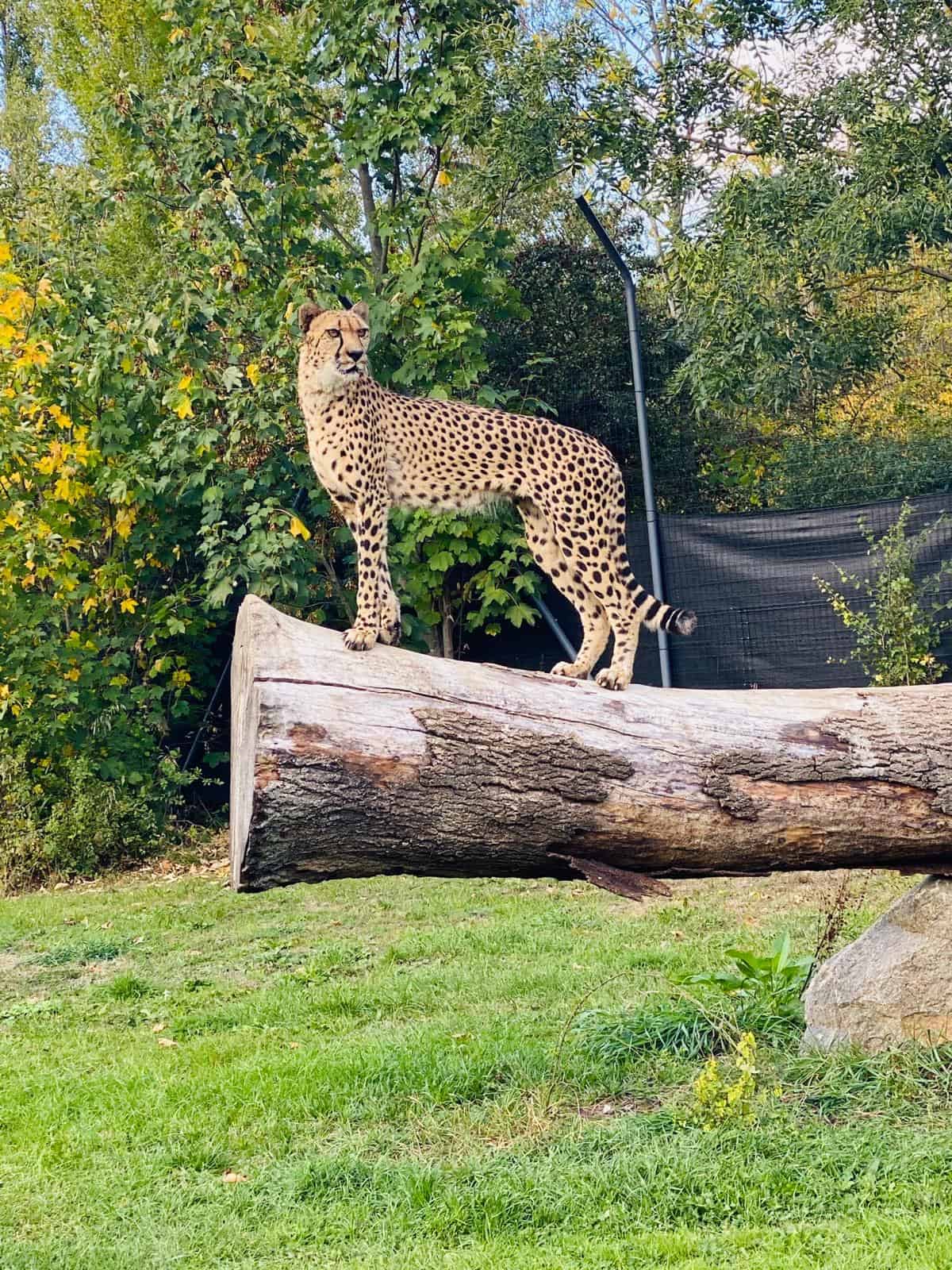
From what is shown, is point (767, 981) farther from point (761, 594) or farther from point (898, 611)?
point (761, 594)

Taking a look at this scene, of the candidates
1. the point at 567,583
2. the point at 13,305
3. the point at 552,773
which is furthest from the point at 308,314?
the point at 13,305

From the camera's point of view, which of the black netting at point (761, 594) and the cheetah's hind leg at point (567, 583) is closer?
the cheetah's hind leg at point (567, 583)

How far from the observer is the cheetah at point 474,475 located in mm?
5574

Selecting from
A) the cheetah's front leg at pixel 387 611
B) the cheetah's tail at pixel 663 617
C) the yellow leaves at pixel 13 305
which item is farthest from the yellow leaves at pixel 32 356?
the cheetah's tail at pixel 663 617

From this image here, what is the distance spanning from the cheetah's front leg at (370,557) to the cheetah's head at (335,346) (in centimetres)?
50

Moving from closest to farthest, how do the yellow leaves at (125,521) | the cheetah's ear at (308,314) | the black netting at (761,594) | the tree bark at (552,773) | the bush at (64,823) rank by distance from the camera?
the tree bark at (552,773)
the cheetah's ear at (308,314)
the black netting at (761,594)
the bush at (64,823)
the yellow leaves at (125,521)

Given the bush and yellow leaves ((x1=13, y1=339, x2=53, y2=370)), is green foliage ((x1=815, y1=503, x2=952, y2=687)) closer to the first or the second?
the bush

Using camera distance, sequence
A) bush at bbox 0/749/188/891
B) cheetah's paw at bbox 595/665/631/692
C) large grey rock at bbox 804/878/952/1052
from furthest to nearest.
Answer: bush at bbox 0/749/188/891, cheetah's paw at bbox 595/665/631/692, large grey rock at bbox 804/878/952/1052

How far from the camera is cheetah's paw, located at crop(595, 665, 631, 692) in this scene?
15.3ft

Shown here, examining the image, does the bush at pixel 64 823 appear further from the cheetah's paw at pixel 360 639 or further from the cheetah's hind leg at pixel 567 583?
the cheetah's paw at pixel 360 639

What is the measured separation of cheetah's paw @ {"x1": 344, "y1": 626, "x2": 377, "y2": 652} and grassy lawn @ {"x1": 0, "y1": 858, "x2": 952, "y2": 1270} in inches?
57.2

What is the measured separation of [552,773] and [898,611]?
17.3ft

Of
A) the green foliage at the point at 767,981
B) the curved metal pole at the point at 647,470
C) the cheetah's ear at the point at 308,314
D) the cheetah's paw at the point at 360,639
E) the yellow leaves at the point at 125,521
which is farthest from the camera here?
the yellow leaves at the point at 125,521

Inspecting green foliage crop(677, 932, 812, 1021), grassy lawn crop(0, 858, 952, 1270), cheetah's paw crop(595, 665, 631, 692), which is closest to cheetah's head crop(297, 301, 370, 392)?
cheetah's paw crop(595, 665, 631, 692)
